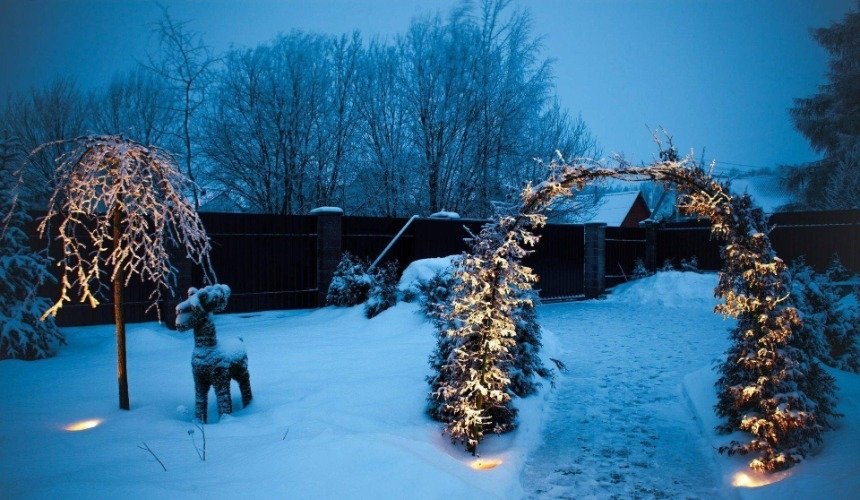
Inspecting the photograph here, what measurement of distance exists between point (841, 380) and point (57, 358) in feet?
32.9

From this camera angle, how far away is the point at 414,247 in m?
12.6

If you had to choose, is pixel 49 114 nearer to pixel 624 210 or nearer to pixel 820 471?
pixel 820 471

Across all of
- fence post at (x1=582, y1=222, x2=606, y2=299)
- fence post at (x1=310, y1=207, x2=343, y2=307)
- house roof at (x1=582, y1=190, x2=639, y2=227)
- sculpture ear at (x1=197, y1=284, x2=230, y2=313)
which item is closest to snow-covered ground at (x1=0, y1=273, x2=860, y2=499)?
sculpture ear at (x1=197, y1=284, x2=230, y2=313)

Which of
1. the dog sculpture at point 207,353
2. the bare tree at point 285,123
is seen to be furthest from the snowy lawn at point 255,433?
the bare tree at point 285,123

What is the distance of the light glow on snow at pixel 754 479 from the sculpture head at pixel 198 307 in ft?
15.2

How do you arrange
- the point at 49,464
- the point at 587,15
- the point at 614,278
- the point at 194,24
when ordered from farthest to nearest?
1. the point at 614,278
2. the point at 194,24
3. the point at 587,15
4. the point at 49,464

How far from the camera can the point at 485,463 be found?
409 cm

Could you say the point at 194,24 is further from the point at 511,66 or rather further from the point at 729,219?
the point at 729,219

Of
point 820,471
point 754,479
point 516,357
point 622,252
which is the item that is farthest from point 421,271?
point 622,252

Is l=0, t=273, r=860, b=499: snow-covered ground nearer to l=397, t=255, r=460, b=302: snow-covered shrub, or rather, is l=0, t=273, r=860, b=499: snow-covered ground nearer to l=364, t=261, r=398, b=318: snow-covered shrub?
l=364, t=261, r=398, b=318: snow-covered shrub

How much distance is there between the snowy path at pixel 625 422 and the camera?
3.85 meters

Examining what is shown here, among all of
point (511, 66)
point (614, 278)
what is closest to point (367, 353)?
point (614, 278)

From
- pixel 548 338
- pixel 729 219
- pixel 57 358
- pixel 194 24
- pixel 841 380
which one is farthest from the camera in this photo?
pixel 194 24

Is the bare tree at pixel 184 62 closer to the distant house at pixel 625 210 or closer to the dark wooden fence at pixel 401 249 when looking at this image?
the dark wooden fence at pixel 401 249
